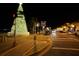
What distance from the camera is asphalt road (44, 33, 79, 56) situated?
1671 millimetres

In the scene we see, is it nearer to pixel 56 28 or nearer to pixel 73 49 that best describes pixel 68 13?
pixel 56 28

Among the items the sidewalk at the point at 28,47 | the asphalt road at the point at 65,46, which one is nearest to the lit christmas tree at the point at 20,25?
the sidewalk at the point at 28,47

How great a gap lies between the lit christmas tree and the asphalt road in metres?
0.32

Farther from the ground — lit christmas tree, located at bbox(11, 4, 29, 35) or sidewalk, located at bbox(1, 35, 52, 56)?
lit christmas tree, located at bbox(11, 4, 29, 35)

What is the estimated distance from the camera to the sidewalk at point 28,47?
1.68 m

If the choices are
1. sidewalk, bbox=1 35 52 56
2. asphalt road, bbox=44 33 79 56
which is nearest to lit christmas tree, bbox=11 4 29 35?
sidewalk, bbox=1 35 52 56

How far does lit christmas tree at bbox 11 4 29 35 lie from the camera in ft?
5.59

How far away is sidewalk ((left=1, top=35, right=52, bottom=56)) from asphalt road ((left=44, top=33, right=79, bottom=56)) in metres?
0.07

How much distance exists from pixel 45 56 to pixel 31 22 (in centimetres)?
37

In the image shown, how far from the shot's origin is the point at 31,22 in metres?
1.72

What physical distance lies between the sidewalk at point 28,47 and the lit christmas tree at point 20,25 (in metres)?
0.06

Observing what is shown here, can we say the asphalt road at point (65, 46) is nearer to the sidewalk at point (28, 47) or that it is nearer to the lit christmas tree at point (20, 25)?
the sidewalk at point (28, 47)

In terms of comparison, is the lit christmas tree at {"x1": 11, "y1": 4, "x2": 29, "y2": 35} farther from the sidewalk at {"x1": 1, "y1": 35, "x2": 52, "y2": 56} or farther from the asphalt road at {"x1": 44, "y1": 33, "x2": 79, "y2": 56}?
the asphalt road at {"x1": 44, "y1": 33, "x2": 79, "y2": 56}

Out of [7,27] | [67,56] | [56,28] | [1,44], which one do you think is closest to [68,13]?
[56,28]
